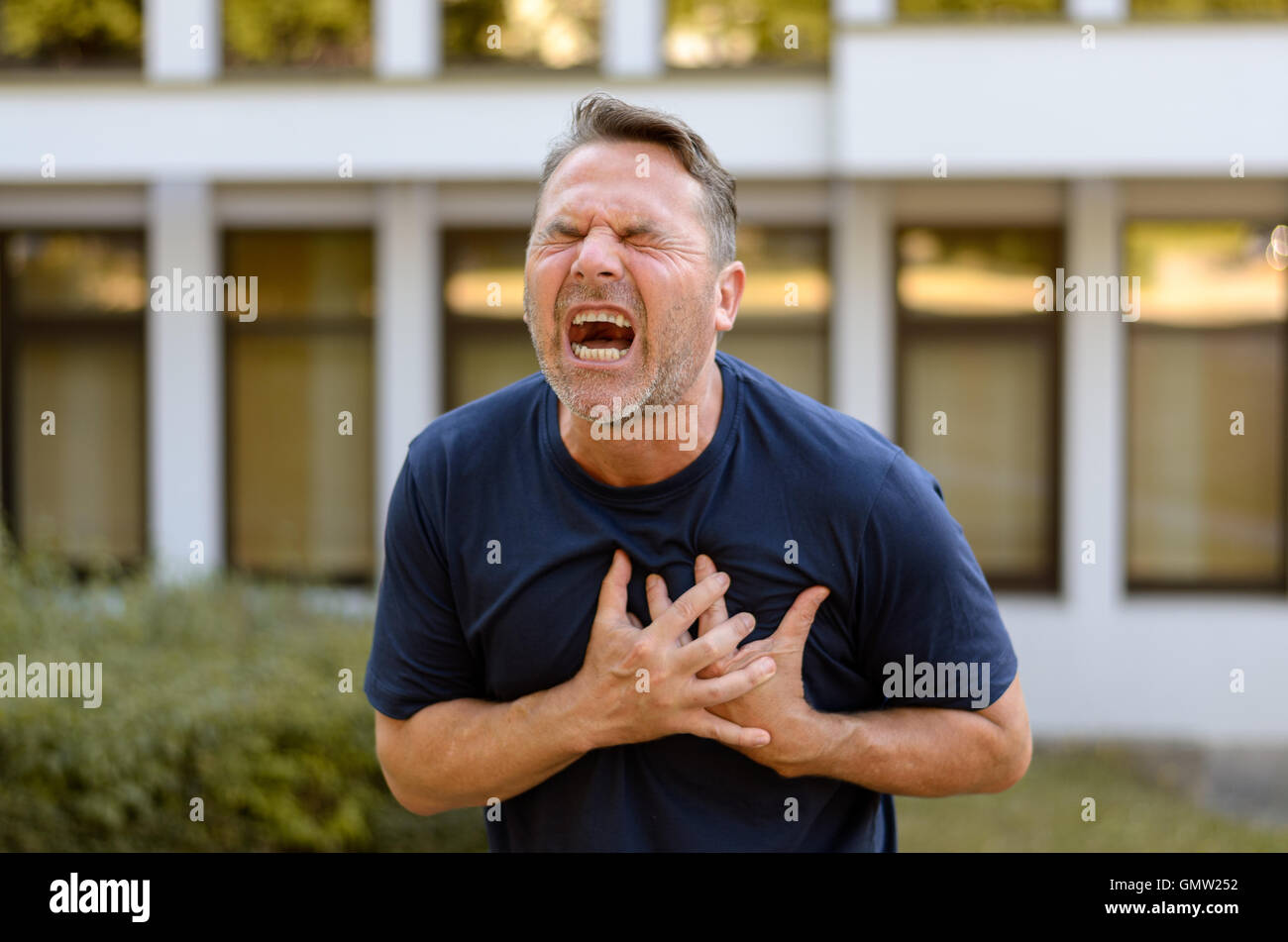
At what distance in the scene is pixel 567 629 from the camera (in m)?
2.32

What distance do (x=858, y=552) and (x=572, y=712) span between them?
1.78ft

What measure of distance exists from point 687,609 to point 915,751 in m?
0.49

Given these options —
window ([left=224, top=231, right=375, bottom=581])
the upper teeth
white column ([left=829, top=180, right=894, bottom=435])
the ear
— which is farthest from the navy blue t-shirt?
window ([left=224, top=231, right=375, bottom=581])

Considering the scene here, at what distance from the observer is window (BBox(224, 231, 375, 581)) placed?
9.41 metres

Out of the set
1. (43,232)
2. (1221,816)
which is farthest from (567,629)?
(43,232)

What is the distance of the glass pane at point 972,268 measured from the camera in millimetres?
9008

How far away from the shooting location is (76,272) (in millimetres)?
9461

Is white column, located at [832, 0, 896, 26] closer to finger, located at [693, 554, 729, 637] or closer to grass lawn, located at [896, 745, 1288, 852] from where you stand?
grass lawn, located at [896, 745, 1288, 852]

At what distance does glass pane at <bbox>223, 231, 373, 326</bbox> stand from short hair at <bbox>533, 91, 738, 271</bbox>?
285 inches

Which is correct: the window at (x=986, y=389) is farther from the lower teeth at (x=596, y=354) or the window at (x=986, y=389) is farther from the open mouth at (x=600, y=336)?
the lower teeth at (x=596, y=354)

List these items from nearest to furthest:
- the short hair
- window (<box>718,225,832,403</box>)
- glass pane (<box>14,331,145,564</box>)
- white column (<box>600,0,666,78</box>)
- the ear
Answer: the short hair < the ear < white column (<box>600,0,666,78</box>) < window (<box>718,225,832,403</box>) < glass pane (<box>14,331,145,564</box>)

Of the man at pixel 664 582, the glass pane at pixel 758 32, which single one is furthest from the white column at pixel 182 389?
the man at pixel 664 582

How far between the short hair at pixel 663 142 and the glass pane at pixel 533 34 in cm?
690
